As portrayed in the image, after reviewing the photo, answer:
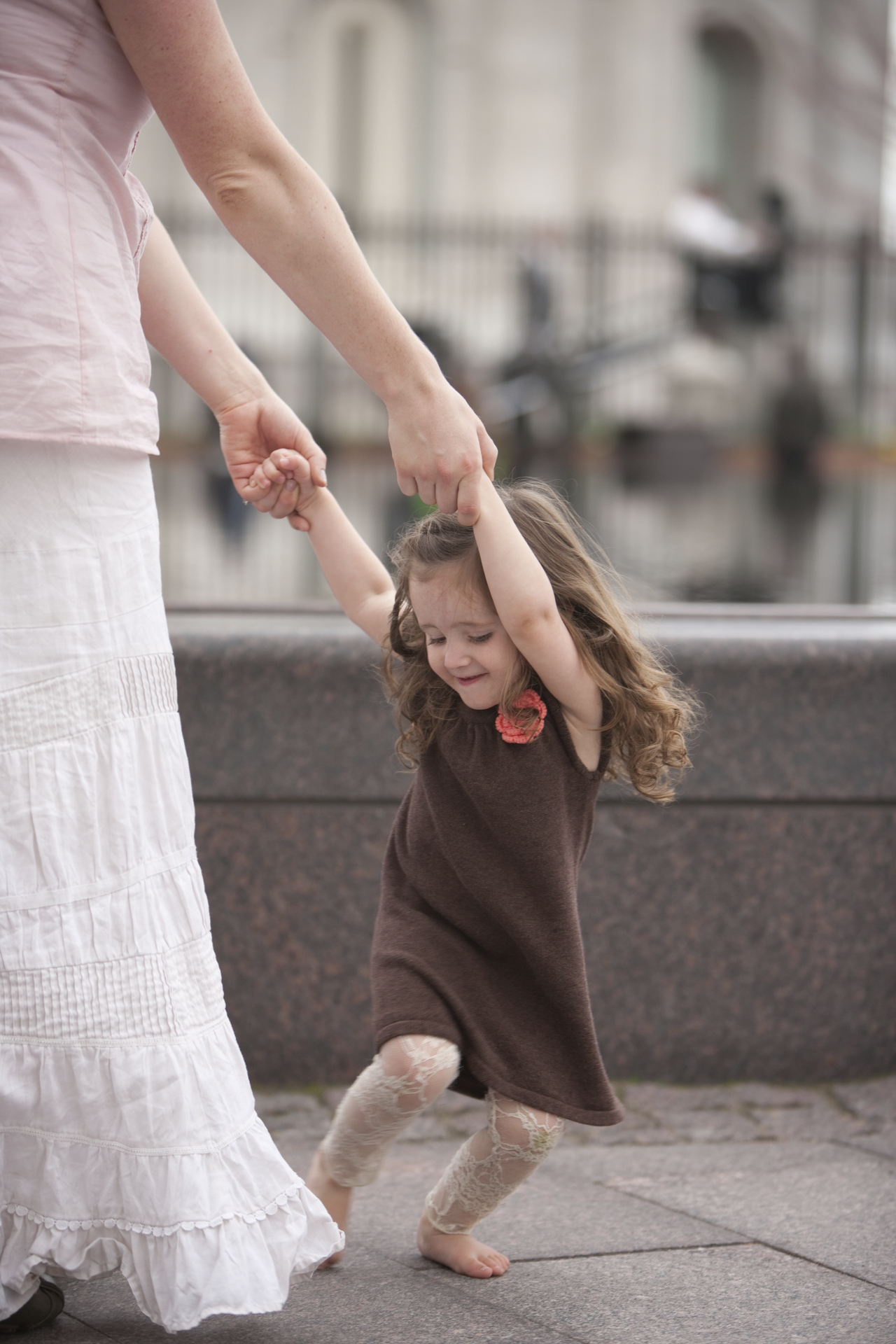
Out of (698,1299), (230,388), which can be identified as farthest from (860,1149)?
(230,388)

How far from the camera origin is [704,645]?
3.54 meters

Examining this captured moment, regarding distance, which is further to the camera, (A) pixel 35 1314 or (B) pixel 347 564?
(B) pixel 347 564

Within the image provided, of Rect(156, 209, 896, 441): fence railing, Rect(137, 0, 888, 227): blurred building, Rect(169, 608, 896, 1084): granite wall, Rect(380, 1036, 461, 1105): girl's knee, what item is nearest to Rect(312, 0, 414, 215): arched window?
Rect(137, 0, 888, 227): blurred building

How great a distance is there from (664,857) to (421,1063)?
130 cm

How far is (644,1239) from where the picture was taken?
273cm

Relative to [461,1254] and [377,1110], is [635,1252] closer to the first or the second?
[461,1254]

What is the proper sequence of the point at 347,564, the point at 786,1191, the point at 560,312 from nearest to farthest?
1. the point at 347,564
2. the point at 786,1191
3. the point at 560,312

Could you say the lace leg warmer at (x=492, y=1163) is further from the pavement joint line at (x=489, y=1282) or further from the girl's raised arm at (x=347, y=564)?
the girl's raised arm at (x=347, y=564)

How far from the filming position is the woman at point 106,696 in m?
1.99

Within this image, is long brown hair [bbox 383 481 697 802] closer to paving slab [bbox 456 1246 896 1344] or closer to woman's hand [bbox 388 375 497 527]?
woman's hand [bbox 388 375 497 527]

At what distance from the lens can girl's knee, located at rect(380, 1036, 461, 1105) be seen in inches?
93.5

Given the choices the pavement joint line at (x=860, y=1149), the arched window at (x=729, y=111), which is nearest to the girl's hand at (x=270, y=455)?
the pavement joint line at (x=860, y=1149)

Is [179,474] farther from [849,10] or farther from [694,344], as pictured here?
[849,10]

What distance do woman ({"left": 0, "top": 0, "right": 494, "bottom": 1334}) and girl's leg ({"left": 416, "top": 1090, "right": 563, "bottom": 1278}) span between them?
1.34 feet
